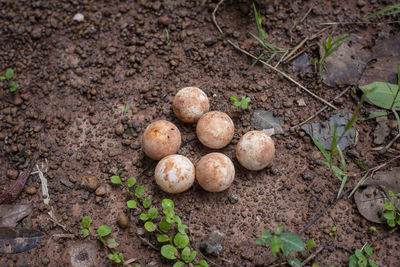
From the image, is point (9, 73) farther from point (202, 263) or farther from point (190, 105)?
point (202, 263)

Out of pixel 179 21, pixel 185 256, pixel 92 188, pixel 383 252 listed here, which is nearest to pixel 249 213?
pixel 185 256

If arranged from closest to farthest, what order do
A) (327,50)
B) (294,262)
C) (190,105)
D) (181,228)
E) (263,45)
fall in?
(294,262) → (181,228) → (190,105) → (327,50) → (263,45)

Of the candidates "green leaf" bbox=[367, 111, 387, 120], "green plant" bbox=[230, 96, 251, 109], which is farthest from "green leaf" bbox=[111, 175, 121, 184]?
"green leaf" bbox=[367, 111, 387, 120]

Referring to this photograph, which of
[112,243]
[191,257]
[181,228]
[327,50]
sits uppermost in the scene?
[327,50]

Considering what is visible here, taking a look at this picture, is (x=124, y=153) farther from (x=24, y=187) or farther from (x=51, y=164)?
(x=24, y=187)

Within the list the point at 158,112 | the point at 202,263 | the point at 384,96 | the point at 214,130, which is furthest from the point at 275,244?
the point at 384,96

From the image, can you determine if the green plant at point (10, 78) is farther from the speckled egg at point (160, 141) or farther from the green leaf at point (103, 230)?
the green leaf at point (103, 230)

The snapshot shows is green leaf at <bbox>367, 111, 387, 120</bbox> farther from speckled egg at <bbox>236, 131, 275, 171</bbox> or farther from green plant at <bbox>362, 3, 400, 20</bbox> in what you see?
speckled egg at <bbox>236, 131, 275, 171</bbox>
